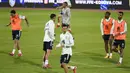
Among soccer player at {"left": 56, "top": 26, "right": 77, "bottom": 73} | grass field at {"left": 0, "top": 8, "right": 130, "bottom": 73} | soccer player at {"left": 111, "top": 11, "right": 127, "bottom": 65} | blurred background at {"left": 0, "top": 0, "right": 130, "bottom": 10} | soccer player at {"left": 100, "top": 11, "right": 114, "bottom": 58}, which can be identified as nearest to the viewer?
soccer player at {"left": 56, "top": 26, "right": 77, "bottom": 73}

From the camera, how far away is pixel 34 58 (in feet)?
63.3

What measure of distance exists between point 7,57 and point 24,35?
8.02 meters

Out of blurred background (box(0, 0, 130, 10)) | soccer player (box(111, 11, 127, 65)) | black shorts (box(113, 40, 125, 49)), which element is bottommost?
blurred background (box(0, 0, 130, 10))

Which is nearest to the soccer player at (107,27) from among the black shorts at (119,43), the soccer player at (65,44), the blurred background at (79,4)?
the black shorts at (119,43)

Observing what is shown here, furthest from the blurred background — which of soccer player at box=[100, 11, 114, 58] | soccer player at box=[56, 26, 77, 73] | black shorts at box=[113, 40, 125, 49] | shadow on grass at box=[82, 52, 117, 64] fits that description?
soccer player at box=[56, 26, 77, 73]

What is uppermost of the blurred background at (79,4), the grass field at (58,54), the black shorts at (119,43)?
the black shorts at (119,43)

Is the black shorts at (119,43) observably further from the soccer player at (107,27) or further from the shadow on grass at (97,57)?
the soccer player at (107,27)

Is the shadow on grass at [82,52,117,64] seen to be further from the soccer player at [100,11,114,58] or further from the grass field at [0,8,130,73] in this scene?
the soccer player at [100,11,114,58]

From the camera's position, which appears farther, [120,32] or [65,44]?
[120,32]

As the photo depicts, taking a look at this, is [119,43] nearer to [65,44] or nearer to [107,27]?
[107,27]

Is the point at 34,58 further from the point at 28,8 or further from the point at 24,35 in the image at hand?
the point at 28,8

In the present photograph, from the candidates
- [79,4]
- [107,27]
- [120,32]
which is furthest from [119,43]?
[79,4]

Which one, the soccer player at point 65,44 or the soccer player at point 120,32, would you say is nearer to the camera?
the soccer player at point 65,44

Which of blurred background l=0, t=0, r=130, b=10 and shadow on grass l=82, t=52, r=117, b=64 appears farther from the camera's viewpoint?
blurred background l=0, t=0, r=130, b=10
